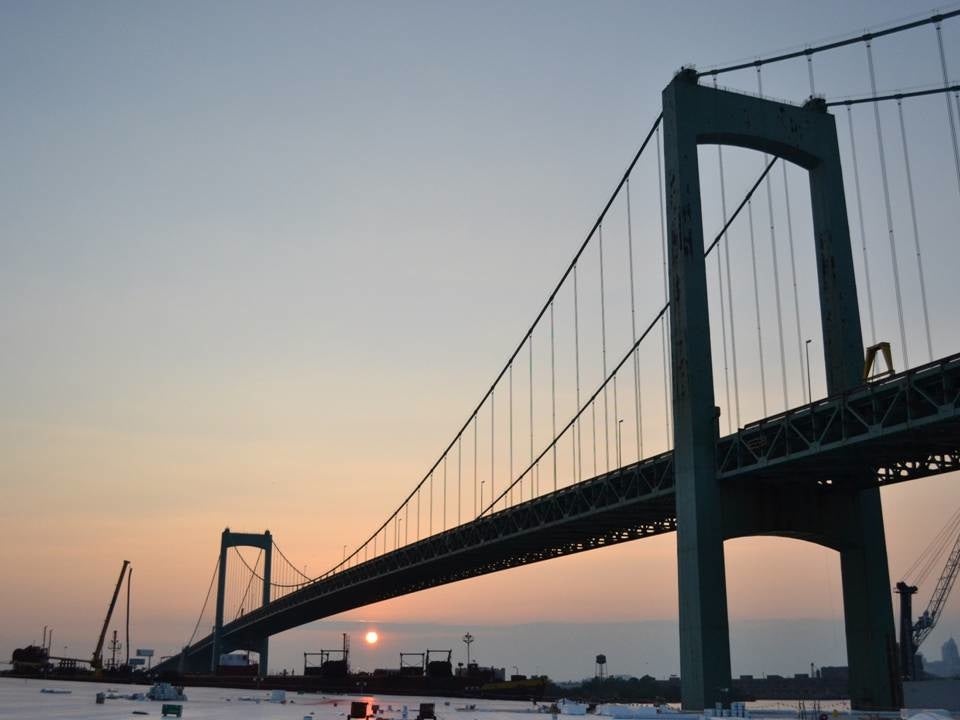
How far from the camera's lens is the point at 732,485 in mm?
52625

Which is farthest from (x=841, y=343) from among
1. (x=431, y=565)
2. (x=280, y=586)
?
(x=280, y=586)

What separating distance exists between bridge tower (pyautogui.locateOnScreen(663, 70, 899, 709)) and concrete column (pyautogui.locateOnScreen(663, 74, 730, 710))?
0.17 ft

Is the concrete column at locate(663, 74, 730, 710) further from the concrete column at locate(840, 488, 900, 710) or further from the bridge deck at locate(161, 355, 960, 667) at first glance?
the concrete column at locate(840, 488, 900, 710)

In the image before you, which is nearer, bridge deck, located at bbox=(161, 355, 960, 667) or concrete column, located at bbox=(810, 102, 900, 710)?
bridge deck, located at bbox=(161, 355, 960, 667)

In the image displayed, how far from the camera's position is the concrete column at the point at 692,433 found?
163 feet

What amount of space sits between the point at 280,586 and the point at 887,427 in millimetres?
166329

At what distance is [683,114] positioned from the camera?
57.3 meters

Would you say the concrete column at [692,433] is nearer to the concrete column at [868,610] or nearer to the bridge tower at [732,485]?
the bridge tower at [732,485]

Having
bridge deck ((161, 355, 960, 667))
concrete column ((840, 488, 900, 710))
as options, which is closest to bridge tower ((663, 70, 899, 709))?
concrete column ((840, 488, 900, 710))

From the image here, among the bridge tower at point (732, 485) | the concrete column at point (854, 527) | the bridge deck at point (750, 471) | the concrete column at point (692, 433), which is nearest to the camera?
the bridge deck at point (750, 471)

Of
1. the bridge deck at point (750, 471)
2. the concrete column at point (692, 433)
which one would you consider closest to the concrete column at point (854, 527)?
the bridge deck at point (750, 471)

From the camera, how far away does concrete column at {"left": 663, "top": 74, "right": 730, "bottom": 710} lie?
1957 inches

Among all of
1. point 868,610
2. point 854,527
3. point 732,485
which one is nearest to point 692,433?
point 732,485

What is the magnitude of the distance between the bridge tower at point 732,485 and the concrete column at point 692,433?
53 mm
